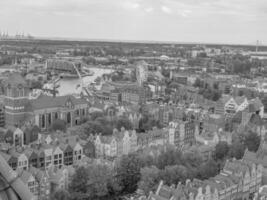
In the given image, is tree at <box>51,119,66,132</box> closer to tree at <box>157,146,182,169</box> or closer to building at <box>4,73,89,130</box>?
building at <box>4,73,89,130</box>

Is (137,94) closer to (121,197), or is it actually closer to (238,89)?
(238,89)

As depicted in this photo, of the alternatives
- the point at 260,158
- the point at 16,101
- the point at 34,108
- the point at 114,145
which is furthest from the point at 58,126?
the point at 260,158

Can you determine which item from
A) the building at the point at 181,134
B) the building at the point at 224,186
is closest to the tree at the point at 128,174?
the building at the point at 224,186

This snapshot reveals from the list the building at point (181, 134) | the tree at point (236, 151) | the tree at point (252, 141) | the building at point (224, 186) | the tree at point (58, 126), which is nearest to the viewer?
the building at point (224, 186)

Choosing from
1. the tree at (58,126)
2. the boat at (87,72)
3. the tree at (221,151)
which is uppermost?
the tree at (221,151)

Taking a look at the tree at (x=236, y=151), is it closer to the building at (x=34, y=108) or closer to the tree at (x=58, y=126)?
the tree at (x=58, y=126)

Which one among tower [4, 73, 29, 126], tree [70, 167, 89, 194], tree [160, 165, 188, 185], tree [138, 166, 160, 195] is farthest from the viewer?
tower [4, 73, 29, 126]

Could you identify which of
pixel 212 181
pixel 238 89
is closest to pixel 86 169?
pixel 212 181

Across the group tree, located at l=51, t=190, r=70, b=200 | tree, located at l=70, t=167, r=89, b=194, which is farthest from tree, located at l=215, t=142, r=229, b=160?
tree, located at l=51, t=190, r=70, b=200
